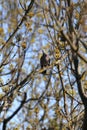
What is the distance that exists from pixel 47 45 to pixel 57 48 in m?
0.96

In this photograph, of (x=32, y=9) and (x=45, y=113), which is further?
(x=45, y=113)

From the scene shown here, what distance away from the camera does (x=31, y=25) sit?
5.95 metres

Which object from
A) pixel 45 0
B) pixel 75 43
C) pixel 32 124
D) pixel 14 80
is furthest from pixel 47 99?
pixel 75 43

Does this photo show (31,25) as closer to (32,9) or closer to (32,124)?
(32,9)

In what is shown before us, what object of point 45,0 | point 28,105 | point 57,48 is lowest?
point 28,105

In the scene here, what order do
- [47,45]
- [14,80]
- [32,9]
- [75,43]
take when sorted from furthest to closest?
[47,45] < [32,9] < [14,80] < [75,43]

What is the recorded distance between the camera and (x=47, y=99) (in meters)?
7.28

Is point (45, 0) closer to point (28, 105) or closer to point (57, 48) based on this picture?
point (57, 48)

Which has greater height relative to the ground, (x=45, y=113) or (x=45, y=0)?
(x=45, y=0)

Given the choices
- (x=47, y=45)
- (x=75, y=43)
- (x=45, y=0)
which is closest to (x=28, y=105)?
(x=47, y=45)

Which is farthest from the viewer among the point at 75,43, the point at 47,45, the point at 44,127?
the point at 44,127

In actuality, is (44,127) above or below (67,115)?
below

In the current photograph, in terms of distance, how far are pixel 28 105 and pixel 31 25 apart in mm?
2219

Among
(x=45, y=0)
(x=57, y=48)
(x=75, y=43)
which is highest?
(x=45, y=0)
